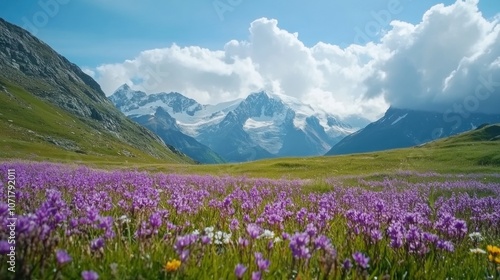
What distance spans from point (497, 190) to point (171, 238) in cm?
2312

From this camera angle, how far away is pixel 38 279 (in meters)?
3.45

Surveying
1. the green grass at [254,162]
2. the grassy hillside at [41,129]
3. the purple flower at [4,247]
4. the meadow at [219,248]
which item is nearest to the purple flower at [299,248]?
the meadow at [219,248]

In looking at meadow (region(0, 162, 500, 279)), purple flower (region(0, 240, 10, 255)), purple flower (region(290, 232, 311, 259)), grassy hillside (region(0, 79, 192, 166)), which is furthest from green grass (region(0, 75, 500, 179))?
purple flower (region(0, 240, 10, 255))

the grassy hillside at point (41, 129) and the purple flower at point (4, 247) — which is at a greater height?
the grassy hillside at point (41, 129)

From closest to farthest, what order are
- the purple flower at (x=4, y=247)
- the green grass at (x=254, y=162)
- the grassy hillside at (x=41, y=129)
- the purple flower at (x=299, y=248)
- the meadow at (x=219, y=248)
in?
1. the purple flower at (x=4, y=247)
2. the meadow at (x=219, y=248)
3. the purple flower at (x=299, y=248)
4. the green grass at (x=254, y=162)
5. the grassy hillside at (x=41, y=129)

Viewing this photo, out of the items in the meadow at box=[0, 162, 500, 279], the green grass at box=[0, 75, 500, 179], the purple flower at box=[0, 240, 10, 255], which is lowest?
the meadow at box=[0, 162, 500, 279]

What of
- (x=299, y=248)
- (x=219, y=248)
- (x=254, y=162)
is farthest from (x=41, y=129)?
(x=299, y=248)

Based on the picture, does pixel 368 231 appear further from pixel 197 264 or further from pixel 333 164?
pixel 333 164

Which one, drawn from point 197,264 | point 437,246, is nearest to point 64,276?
point 197,264

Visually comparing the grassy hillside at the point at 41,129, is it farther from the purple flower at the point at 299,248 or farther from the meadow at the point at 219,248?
the purple flower at the point at 299,248

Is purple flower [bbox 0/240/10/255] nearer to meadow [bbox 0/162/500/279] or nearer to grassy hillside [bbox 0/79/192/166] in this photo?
meadow [bbox 0/162/500/279]

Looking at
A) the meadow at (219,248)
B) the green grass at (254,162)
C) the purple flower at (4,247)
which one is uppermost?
the green grass at (254,162)

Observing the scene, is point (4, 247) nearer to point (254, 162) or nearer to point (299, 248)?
point (299, 248)

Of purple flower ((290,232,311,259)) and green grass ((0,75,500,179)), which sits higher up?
green grass ((0,75,500,179))
